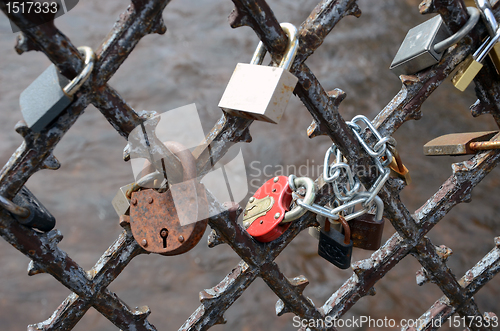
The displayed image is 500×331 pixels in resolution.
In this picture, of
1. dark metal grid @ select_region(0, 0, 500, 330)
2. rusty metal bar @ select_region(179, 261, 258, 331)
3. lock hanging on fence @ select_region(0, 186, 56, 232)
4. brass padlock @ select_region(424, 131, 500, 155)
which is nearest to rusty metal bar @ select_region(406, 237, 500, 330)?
dark metal grid @ select_region(0, 0, 500, 330)

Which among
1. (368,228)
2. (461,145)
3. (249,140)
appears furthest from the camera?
(461,145)

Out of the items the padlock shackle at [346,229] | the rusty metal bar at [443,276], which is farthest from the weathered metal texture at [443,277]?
the padlock shackle at [346,229]

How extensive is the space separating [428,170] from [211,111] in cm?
130

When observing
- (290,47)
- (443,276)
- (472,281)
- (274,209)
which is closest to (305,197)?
(274,209)

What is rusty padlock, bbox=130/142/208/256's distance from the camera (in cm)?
65

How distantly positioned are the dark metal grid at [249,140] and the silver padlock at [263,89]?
0.13ft

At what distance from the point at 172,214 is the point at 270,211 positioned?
0.27 meters

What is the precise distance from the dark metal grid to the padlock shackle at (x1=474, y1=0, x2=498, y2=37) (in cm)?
3

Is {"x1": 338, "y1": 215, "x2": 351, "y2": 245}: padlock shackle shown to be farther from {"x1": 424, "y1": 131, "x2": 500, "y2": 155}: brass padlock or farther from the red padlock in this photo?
{"x1": 424, "y1": 131, "x2": 500, "y2": 155}: brass padlock

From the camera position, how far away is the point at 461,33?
82 cm

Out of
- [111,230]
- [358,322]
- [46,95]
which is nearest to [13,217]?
[46,95]

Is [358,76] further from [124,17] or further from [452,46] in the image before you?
[124,17]

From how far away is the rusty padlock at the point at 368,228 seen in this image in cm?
89

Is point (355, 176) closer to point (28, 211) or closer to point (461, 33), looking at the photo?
point (461, 33)
